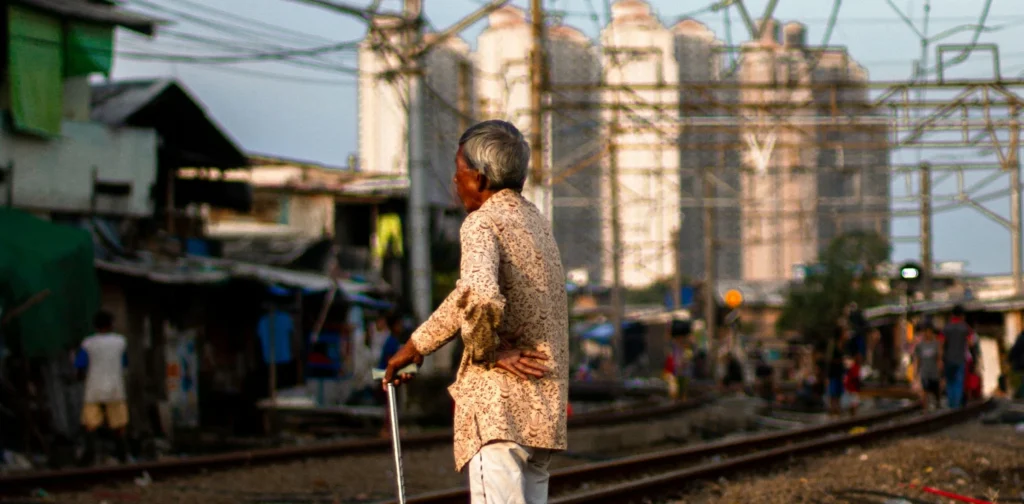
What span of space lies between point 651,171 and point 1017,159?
8.93 meters

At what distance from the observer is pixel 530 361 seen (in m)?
3.87

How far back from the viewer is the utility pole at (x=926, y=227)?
33000 millimetres

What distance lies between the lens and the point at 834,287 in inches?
2096

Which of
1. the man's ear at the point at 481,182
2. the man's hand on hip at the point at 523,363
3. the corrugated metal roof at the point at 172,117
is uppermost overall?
the corrugated metal roof at the point at 172,117

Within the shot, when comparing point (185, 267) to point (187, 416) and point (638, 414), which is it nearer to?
point (187, 416)

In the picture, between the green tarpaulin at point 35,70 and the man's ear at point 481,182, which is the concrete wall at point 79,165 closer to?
the green tarpaulin at point 35,70

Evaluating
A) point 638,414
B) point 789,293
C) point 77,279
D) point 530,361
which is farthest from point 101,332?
point 789,293

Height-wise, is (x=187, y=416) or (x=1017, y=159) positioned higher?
(x=1017, y=159)

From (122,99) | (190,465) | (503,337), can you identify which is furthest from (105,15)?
(503,337)

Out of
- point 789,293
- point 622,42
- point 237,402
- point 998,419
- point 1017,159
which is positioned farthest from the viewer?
point 622,42

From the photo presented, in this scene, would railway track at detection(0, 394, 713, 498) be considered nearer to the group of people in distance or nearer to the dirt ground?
the dirt ground

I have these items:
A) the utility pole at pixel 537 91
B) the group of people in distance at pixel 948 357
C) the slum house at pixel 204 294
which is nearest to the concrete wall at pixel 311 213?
the slum house at pixel 204 294

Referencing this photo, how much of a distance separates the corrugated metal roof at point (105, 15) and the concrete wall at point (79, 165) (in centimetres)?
159

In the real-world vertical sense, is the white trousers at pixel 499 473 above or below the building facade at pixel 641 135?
below
